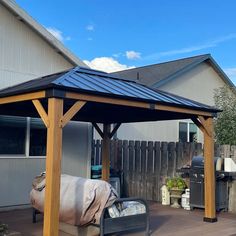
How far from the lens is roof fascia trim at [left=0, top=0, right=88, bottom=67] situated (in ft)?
32.2

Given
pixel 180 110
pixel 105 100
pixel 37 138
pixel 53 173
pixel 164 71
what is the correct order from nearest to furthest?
pixel 53 173 < pixel 105 100 < pixel 180 110 < pixel 37 138 < pixel 164 71

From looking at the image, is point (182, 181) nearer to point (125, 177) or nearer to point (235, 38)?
point (125, 177)

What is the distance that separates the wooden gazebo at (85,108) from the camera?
239 inches

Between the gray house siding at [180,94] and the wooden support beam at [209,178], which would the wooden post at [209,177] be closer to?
the wooden support beam at [209,178]

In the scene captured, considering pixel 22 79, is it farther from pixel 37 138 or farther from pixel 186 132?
pixel 186 132

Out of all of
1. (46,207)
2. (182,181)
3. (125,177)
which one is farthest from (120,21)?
(46,207)

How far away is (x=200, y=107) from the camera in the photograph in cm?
882

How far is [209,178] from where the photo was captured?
902 cm

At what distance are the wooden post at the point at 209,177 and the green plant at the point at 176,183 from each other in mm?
1716

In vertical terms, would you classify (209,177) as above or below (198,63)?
below

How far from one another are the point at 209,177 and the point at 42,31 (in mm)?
5621

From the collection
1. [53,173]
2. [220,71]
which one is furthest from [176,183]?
[220,71]

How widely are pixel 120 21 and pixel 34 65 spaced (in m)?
11.6

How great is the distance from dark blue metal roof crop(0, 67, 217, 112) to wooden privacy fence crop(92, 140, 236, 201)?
8.59ft
